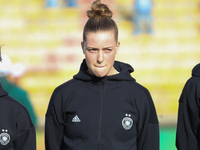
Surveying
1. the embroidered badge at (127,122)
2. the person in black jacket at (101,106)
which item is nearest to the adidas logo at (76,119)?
the person in black jacket at (101,106)

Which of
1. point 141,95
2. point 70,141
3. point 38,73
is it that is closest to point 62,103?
point 70,141

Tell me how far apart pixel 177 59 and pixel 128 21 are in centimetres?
167

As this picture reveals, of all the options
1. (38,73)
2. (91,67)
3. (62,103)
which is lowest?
(62,103)

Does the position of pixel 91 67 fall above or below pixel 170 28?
below

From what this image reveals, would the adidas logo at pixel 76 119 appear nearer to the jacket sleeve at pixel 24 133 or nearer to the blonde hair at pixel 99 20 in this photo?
the jacket sleeve at pixel 24 133

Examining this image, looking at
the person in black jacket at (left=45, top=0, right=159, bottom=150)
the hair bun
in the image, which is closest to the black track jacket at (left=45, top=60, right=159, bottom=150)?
the person in black jacket at (left=45, top=0, right=159, bottom=150)

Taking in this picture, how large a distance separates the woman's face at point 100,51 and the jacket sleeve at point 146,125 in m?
0.36

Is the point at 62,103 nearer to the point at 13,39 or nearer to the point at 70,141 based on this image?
the point at 70,141

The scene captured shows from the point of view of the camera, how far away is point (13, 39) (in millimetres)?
11273

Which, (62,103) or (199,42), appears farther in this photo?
(199,42)

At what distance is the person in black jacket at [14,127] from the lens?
2.83 metres

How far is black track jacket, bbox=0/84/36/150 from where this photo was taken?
2.83 m

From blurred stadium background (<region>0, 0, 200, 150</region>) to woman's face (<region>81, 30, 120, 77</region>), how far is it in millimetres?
8007

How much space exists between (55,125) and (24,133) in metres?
0.23
